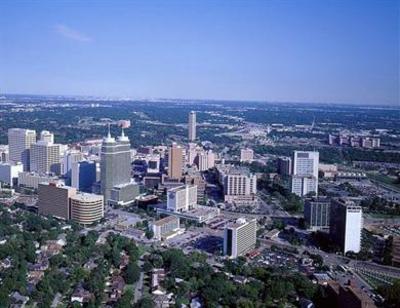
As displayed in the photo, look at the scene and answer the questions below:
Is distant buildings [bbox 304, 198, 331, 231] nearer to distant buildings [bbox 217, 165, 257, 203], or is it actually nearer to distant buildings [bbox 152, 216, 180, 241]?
distant buildings [bbox 217, 165, 257, 203]

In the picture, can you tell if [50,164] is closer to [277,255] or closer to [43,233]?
[43,233]

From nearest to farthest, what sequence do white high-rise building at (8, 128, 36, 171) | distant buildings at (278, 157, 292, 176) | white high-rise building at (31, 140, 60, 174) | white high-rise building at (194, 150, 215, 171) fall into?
1. white high-rise building at (31, 140, 60, 174)
2. white high-rise building at (8, 128, 36, 171)
3. distant buildings at (278, 157, 292, 176)
4. white high-rise building at (194, 150, 215, 171)

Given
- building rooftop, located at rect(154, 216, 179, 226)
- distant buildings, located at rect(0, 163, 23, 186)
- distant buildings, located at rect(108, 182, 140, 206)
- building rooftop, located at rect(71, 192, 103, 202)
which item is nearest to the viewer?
building rooftop, located at rect(154, 216, 179, 226)

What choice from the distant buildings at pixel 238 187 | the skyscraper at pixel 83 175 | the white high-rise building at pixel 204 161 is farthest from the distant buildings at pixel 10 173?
the distant buildings at pixel 238 187

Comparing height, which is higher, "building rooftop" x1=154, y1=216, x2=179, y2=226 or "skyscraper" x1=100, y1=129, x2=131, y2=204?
"skyscraper" x1=100, y1=129, x2=131, y2=204

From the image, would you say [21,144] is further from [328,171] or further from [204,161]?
[328,171]

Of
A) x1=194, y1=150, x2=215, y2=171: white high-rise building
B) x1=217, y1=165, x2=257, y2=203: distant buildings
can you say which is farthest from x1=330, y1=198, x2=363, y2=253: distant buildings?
x1=194, y1=150, x2=215, y2=171: white high-rise building

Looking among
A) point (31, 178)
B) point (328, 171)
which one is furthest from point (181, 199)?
point (328, 171)

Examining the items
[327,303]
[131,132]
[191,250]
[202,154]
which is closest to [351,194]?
[202,154]

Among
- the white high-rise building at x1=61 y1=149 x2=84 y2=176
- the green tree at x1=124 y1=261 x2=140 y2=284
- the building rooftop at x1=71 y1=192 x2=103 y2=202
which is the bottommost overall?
the green tree at x1=124 y1=261 x2=140 y2=284
